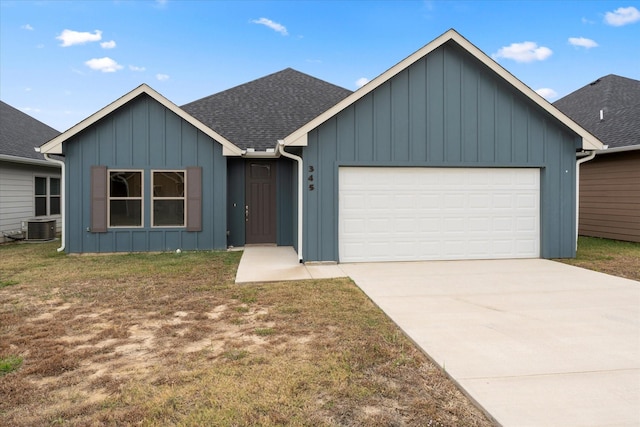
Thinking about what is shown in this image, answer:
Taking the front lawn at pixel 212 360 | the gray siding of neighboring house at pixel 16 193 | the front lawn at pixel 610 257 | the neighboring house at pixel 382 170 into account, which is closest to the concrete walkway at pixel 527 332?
the front lawn at pixel 212 360

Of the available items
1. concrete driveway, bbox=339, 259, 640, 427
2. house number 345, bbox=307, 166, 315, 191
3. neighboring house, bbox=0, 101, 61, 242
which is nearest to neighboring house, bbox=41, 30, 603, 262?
house number 345, bbox=307, 166, 315, 191

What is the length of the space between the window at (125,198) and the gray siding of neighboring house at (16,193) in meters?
4.60

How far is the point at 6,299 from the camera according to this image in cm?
558

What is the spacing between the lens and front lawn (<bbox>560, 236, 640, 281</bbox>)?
766 cm

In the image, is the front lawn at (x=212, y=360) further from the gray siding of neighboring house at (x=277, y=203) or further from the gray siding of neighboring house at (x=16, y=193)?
the gray siding of neighboring house at (x=16, y=193)

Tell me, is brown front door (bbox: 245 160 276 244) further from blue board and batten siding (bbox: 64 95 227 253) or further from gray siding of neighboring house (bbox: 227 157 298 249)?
blue board and batten siding (bbox: 64 95 227 253)

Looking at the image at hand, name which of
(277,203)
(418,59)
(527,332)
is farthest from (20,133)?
→ (527,332)

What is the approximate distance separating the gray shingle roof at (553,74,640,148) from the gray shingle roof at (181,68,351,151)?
8666mm

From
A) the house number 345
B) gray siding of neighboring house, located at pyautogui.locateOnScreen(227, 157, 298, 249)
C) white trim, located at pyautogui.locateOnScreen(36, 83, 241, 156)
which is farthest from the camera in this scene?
gray siding of neighboring house, located at pyautogui.locateOnScreen(227, 157, 298, 249)

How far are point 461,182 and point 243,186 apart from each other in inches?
227

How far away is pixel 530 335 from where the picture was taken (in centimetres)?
412

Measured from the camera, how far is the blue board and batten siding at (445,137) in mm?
8367

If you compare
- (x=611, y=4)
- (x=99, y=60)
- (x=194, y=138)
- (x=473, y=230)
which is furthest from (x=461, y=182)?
(x=99, y=60)

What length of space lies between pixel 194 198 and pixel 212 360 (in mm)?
7050
